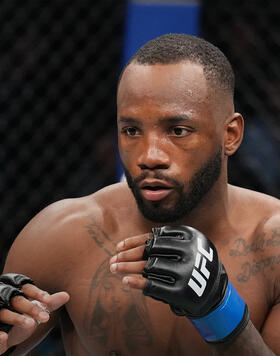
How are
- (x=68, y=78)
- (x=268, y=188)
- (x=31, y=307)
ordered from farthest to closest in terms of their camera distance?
(x=68, y=78)
(x=268, y=188)
(x=31, y=307)

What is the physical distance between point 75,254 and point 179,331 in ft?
0.89

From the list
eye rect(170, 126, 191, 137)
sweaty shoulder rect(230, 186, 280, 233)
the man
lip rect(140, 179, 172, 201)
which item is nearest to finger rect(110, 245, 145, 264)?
the man

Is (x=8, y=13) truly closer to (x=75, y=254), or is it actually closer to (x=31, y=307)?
(x=75, y=254)

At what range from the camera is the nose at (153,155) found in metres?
1.21

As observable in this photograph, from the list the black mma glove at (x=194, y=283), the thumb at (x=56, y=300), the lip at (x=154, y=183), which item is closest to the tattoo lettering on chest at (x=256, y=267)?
the black mma glove at (x=194, y=283)

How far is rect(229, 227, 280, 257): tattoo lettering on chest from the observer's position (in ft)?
4.41

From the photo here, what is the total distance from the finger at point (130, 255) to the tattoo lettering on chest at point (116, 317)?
274 millimetres

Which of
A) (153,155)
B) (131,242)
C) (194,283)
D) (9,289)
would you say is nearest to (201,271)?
(194,283)

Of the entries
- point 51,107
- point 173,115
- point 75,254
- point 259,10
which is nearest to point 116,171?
point 51,107

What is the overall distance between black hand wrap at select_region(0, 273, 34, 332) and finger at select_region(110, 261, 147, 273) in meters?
0.19

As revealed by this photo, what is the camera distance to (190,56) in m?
1.29

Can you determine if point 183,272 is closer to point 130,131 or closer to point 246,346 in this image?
point 246,346

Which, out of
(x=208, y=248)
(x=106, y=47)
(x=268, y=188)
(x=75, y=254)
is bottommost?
(x=268, y=188)

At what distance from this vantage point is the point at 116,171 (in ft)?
8.49
